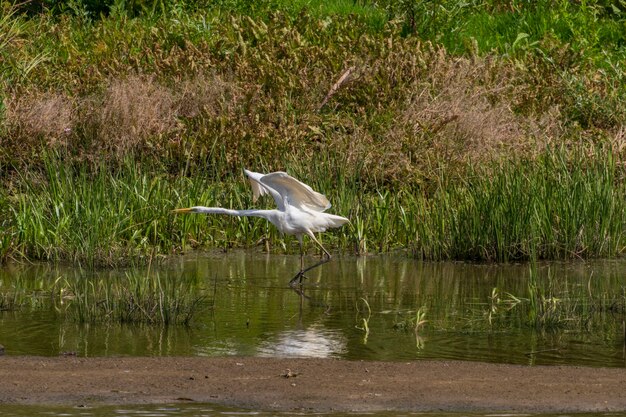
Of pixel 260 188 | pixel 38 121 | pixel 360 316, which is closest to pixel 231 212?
pixel 260 188

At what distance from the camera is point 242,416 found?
6211 mm

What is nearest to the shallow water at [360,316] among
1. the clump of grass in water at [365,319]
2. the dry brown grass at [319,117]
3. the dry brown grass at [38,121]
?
the clump of grass in water at [365,319]

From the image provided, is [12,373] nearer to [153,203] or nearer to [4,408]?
[4,408]

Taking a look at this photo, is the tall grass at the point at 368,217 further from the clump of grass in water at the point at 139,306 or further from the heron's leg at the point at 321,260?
the clump of grass in water at the point at 139,306

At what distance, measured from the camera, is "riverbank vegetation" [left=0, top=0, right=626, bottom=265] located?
11648 mm

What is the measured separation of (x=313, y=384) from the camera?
671 centimetres

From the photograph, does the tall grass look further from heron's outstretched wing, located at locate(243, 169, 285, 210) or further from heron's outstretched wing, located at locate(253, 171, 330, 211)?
heron's outstretched wing, located at locate(253, 171, 330, 211)

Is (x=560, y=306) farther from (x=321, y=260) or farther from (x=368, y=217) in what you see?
(x=368, y=217)

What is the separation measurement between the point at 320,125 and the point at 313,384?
889 centimetres

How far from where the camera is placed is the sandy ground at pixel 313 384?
21.0 feet

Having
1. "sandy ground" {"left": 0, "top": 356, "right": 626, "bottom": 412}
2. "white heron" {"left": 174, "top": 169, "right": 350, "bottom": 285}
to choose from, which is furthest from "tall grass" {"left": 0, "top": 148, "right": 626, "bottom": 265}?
"sandy ground" {"left": 0, "top": 356, "right": 626, "bottom": 412}

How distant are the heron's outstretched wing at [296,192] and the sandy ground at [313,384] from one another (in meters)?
3.40

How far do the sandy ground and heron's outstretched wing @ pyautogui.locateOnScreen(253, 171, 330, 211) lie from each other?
3.40 metres

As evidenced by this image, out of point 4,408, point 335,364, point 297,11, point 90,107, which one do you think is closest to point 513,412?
point 335,364
